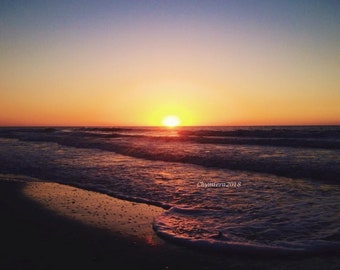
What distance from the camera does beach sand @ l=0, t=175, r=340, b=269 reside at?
5.17 m

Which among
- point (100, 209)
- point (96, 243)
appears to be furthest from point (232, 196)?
point (96, 243)

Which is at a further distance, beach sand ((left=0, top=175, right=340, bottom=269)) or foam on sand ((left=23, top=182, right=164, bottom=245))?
foam on sand ((left=23, top=182, right=164, bottom=245))

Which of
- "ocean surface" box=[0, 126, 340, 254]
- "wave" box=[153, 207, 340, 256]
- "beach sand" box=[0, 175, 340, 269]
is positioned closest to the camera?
"beach sand" box=[0, 175, 340, 269]

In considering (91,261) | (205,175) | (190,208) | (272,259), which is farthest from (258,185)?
(91,261)

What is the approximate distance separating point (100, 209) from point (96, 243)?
245 centimetres

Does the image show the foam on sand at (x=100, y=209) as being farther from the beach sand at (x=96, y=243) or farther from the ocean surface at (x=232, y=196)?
the ocean surface at (x=232, y=196)

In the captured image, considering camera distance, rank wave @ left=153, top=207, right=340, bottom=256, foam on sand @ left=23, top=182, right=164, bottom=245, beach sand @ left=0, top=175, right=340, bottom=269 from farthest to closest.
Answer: foam on sand @ left=23, top=182, right=164, bottom=245 < wave @ left=153, top=207, right=340, bottom=256 < beach sand @ left=0, top=175, right=340, bottom=269

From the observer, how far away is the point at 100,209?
8461mm

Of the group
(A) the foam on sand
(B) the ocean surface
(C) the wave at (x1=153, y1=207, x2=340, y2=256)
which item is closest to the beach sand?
(A) the foam on sand

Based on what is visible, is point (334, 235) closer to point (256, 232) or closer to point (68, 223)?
point (256, 232)

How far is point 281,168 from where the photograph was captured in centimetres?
1477

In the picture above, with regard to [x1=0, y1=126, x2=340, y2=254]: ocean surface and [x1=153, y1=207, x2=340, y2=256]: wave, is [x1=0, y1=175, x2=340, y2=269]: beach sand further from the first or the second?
[x1=0, y1=126, x2=340, y2=254]: ocean surface

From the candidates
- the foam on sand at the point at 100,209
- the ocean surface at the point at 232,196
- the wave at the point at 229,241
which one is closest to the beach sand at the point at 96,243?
the foam on sand at the point at 100,209

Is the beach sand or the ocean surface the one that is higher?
the ocean surface
